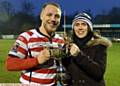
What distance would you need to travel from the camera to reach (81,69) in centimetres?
510

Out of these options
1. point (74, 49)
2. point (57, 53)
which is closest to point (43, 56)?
point (57, 53)

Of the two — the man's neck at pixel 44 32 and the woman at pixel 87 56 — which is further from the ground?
the man's neck at pixel 44 32

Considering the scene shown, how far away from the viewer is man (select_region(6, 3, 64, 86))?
477cm

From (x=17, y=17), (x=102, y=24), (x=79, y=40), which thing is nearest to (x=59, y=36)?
(x=79, y=40)

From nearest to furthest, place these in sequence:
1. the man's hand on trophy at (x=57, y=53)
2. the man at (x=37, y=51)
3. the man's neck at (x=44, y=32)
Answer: the man's hand on trophy at (x=57, y=53) < the man at (x=37, y=51) < the man's neck at (x=44, y=32)

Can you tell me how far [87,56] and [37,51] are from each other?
536mm

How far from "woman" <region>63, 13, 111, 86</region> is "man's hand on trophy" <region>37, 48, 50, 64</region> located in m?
0.41

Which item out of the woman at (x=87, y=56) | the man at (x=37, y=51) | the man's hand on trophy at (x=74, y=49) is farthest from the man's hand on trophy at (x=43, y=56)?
the woman at (x=87, y=56)

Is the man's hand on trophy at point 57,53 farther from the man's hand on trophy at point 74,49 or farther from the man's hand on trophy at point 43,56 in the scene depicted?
the man's hand on trophy at point 74,49

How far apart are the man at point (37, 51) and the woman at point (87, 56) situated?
240 millimetres

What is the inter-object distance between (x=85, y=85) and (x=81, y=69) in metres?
0.18

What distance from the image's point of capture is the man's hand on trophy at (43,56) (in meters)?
4.57

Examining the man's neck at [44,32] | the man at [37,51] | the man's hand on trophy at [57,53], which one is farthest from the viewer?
the man's neck at [44,32]

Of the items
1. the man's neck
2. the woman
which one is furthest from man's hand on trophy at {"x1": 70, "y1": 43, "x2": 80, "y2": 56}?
the man's neck
